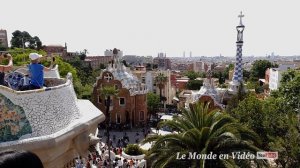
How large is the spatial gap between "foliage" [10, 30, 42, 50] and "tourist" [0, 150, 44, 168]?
71.2 meters

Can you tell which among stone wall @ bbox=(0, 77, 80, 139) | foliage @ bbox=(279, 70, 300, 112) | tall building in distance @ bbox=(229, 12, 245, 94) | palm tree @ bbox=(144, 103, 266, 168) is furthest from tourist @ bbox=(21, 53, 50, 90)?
tall building in distance @ bbox=(229, 12, 245, 94)

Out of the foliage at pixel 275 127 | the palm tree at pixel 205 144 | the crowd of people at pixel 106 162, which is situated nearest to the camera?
the palm tree at pixel 205 144

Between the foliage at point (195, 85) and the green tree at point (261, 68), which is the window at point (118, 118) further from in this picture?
the green tree at point (261, 68)

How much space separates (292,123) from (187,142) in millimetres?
5883

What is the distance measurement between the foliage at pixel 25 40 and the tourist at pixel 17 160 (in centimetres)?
7120

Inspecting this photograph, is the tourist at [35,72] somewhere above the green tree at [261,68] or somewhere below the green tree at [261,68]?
above

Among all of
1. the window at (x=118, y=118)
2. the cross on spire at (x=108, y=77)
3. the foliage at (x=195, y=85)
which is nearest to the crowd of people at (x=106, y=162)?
the window at (x=118, y=118)

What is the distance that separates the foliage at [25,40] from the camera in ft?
229

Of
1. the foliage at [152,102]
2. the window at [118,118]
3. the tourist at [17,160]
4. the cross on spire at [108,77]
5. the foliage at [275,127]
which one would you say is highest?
the tourist at [17,160]

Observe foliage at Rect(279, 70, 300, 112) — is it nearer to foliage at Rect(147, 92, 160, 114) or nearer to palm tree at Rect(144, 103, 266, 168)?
palm tree at Rect(144, 103, 266, 168)

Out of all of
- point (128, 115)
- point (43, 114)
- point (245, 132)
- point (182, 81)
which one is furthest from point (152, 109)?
point (43, 114)

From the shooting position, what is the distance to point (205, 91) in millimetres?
30344

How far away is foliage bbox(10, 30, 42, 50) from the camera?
229 ft

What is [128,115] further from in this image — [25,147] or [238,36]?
[25,147]
